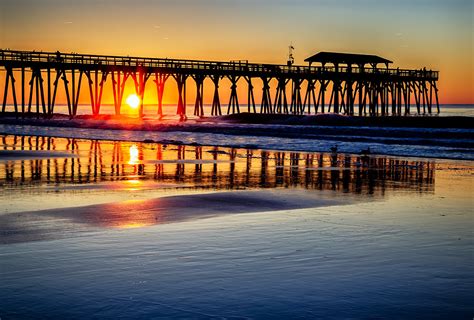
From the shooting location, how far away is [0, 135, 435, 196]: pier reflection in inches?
618

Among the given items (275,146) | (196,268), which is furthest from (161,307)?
(275,146)

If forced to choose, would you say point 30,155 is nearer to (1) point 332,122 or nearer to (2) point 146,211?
(2) point 146,211

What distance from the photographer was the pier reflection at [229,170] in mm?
15688

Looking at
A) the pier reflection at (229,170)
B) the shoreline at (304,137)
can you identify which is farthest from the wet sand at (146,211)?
the shoreline at (304,137)

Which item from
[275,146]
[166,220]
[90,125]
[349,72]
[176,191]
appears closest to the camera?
[166,220]

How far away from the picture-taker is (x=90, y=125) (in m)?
51.1

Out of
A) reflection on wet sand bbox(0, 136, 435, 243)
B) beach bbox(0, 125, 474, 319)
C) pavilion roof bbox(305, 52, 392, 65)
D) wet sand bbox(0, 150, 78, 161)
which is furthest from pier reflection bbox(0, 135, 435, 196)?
pavilion roof bbox(305, 52, 392, 65)

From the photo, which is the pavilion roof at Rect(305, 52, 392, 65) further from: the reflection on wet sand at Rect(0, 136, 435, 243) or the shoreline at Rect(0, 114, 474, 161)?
the reflection on wet sand at Rect(0, 136, 435, 243)

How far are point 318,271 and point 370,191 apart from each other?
733 centimetres

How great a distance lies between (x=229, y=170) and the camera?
1931 cm

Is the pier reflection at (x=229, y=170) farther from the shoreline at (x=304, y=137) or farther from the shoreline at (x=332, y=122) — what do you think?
the shoreline at (x=332, y=122)

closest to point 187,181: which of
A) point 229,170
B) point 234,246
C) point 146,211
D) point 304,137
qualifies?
point 229,170

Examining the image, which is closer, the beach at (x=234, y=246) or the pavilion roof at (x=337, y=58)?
the beach at (x=234, y=246)

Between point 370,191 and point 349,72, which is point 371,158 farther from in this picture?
point 349,72
